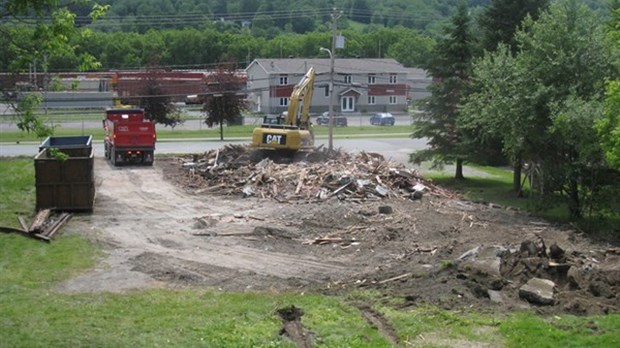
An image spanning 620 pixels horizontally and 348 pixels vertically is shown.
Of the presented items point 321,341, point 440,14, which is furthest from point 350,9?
point 321,341

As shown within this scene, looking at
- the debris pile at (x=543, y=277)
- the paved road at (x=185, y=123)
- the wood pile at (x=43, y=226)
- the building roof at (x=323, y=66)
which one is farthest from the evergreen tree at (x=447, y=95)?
the building roof at (x=323, y=66)

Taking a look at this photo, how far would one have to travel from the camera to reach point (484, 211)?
3000 cm

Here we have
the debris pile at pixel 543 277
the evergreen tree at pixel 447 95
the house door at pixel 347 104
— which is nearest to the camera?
the debris pile at pixel 543 277

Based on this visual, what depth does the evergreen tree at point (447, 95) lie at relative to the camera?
3941 cm

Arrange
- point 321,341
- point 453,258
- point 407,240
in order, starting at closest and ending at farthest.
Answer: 1. point 321,341
2. point 453,258
3. point 407,240

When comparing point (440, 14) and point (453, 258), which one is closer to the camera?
point (453, 258)

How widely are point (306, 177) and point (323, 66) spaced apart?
2475 inches

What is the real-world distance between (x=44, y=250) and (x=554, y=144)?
1789 cm

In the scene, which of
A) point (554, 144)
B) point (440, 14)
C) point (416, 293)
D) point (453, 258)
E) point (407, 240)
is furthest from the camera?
point (440, 14)

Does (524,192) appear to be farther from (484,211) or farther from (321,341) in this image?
(321,341)

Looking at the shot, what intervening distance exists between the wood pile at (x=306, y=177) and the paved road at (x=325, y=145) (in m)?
10.3

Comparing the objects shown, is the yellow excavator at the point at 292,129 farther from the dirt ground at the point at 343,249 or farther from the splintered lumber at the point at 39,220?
the splintered lumber at the point at 39,220

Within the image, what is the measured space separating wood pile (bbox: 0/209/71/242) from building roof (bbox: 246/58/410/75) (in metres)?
62.7

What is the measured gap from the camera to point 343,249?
21.9 metres
